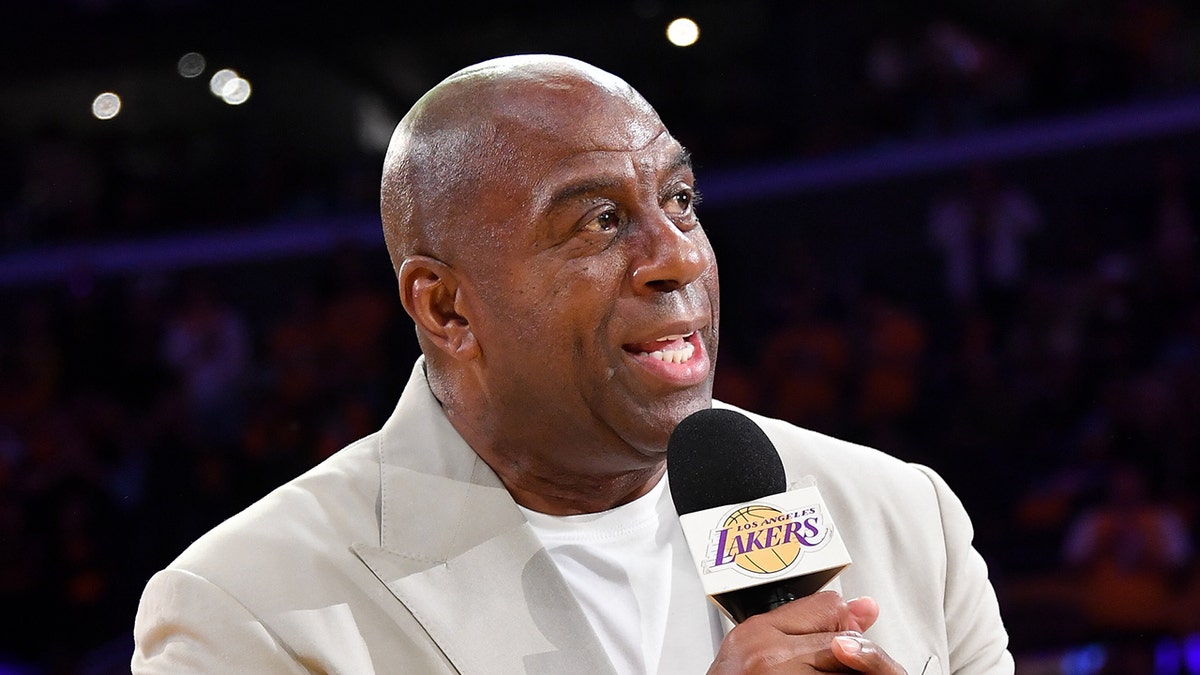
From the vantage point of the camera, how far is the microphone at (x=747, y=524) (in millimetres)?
1385

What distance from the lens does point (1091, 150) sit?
7.07 meters

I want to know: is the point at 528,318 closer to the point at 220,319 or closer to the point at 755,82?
the point at 220,319

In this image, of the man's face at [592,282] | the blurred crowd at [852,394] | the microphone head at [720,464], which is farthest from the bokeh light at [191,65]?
the microphone head at [720,464]

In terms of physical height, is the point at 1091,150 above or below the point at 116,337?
above

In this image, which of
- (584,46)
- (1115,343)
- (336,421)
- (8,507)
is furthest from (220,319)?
(1115,343)

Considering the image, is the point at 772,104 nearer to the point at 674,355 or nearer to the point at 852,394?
the point at 852,394

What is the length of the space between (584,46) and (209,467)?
3.05 m

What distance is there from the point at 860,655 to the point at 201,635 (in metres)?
0.84

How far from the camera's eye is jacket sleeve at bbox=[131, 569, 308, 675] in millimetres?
1682

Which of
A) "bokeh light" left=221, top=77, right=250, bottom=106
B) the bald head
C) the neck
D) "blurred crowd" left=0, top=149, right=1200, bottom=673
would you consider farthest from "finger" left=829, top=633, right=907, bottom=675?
"bokeh light" left=221, top=77, right=250, bottom=106

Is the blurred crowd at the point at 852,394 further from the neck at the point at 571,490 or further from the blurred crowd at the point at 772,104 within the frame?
the neck at the point at 571,490

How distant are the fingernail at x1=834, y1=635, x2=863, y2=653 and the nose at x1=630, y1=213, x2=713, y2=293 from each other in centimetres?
63

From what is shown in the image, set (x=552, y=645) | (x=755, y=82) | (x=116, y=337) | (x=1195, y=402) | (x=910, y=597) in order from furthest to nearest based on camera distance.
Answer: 1. (x=755, y=82)
2. (x=116, y=337)
3. (x=1195, y=402)
4. (x=910, y=597)
5. (x=552, y=645)

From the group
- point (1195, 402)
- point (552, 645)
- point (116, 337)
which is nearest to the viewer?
point (552, 645)
